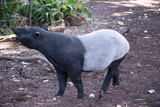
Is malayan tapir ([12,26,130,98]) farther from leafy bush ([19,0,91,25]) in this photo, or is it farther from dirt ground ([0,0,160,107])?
leafy bush ([19,0,91,25])

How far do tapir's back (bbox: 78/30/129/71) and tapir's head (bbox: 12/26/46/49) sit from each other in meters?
0.62

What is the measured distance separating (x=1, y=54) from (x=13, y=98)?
2.30 m

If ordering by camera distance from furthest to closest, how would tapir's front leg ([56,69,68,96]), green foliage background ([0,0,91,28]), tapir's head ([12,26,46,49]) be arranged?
green foliage background ([0,0,91,28]) → tapir's front leg ([56,69,68,96]) → tapir's head ([12,26,46,49])

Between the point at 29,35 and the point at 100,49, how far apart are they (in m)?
1.04

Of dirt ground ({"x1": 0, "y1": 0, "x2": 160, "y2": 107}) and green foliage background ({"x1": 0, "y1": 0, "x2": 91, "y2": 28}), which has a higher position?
green foliage background ({"x1": 0, "y1": 0, "x2": 91, "y2": 28})

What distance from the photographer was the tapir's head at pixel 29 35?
12.3 feet

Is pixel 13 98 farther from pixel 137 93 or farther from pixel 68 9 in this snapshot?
pixel 68 9

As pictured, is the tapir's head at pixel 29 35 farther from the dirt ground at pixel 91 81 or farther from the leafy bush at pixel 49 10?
the leafy bush at pixel 49 10

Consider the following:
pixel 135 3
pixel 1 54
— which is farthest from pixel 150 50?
pixel 135 3

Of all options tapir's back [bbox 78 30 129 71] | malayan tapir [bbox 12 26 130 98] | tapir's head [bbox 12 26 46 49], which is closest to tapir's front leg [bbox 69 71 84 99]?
malayan tapir [bbox 12 26 130 98]

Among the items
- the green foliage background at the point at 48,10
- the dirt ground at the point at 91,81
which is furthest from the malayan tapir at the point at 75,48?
the green foliage background at the point at 48,10

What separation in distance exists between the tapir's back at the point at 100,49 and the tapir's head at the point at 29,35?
0.62 metres

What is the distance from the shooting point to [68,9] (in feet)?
29.2

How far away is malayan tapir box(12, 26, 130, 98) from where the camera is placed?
3815mm
